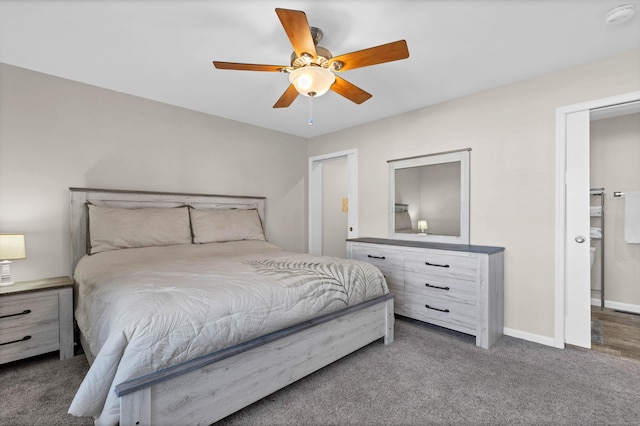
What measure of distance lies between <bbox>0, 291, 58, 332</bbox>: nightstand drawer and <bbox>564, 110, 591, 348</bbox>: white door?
4.18 m

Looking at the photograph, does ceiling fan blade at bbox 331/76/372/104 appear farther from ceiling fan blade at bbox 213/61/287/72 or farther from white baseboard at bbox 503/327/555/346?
white baseboard at bbox 503/327/555/346

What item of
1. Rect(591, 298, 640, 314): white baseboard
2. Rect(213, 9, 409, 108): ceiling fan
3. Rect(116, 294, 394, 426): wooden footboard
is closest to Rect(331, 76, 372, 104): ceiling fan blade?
Rect(213, 9, 409, 108): ceiling fan

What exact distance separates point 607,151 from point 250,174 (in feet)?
14.4

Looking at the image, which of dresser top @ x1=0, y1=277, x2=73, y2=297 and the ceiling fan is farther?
dresser top @ x1=0, y1=277, x2=73, y2=297

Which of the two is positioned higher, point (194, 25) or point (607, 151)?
point (194, 25)

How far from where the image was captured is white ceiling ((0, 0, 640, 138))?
1.82 m

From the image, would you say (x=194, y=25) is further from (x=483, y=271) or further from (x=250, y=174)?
(x=483, y=271)

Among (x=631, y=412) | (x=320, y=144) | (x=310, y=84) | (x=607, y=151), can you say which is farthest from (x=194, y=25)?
(x=607, y=151)

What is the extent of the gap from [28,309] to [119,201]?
118 centimetres

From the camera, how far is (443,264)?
278 centimetres

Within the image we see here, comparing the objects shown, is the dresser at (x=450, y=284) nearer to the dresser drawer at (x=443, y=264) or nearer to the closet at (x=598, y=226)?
the dresser drawer at (x=443, y=264)

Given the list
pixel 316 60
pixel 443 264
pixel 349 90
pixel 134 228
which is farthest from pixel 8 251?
pixel 443 264

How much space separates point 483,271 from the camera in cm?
253

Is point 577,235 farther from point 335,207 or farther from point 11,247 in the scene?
point 11,247
